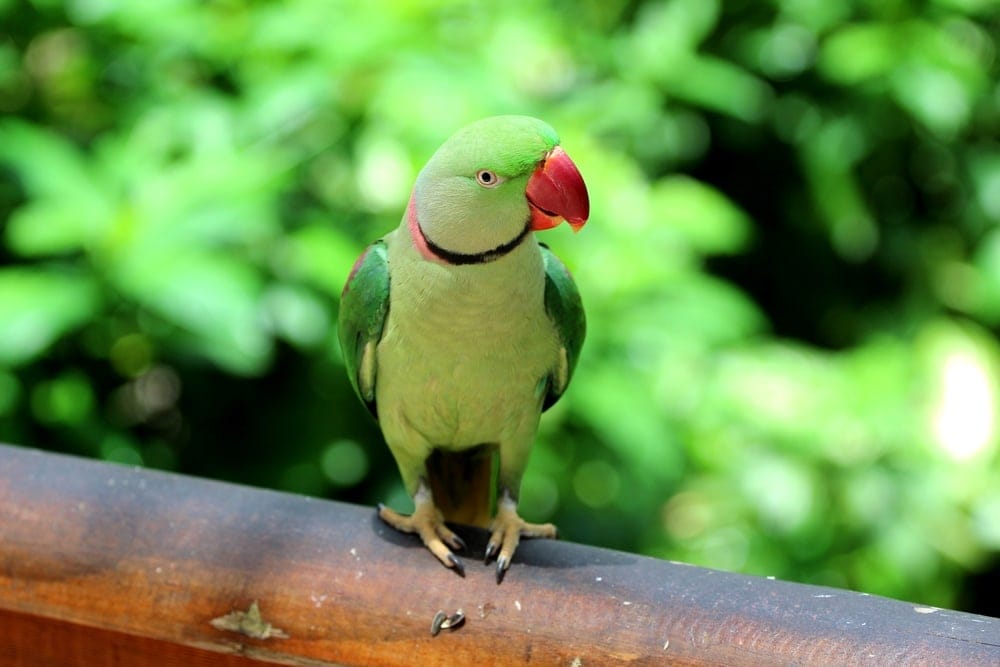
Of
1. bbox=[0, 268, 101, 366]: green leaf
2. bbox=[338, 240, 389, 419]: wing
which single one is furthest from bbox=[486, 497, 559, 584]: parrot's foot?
bbox=[0, 268, 101, 366]: green leaf

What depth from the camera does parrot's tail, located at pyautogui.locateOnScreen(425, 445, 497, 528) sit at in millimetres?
1689

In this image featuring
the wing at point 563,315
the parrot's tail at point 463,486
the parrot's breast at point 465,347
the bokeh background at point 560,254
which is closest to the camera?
the parrot's breast at point 465,347

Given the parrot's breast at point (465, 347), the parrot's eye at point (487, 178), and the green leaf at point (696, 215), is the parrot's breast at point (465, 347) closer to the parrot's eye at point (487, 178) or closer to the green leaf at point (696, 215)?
the parrot's eye at point (487, 178)

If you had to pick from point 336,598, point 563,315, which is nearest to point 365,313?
point 563,315

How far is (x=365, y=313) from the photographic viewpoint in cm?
145

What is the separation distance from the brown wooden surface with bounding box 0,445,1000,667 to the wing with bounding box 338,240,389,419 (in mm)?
189

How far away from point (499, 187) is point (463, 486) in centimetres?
61

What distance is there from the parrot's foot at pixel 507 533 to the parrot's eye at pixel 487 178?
1.51 ft

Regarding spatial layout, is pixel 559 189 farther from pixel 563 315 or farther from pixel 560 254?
pixel 560 254

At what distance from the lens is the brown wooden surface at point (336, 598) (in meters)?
1.22

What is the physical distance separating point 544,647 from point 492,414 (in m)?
0.33

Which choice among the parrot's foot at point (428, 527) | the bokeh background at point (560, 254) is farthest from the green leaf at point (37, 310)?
the parrot's foot at point (428, 527)

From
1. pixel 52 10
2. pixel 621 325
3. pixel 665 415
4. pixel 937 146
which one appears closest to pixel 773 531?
pixel 665 415

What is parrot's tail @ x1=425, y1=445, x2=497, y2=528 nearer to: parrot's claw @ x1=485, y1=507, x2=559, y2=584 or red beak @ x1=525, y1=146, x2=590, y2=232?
parrot's claw @ x1=485, y1=507, x2=559, y2=584
